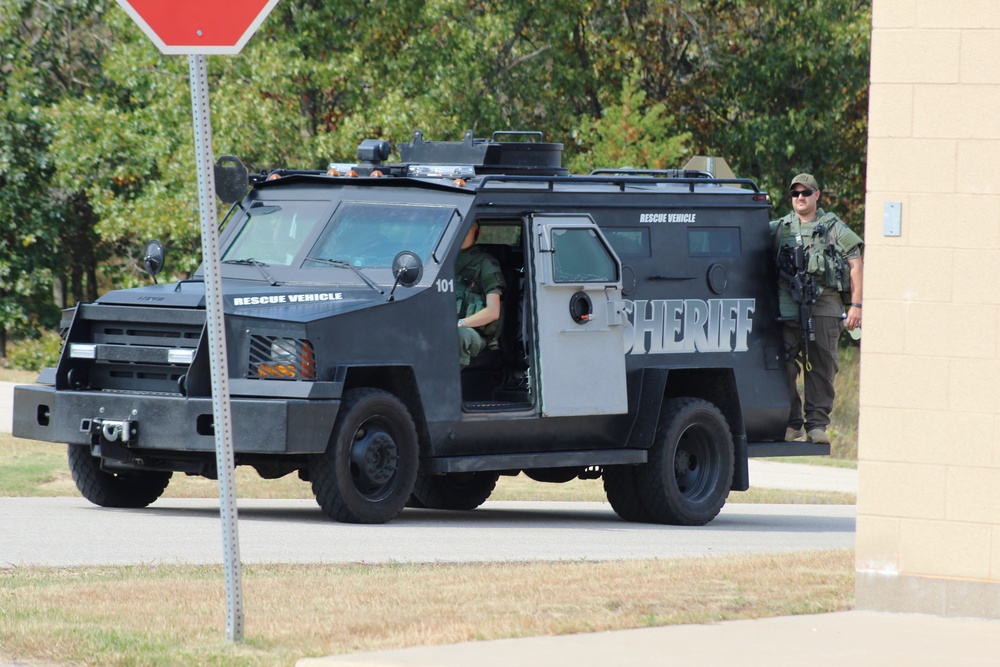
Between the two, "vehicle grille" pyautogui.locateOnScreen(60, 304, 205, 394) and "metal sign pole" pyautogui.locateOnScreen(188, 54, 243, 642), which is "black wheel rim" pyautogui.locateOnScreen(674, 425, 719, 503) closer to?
"vehicle grille" pyautogui.locateOnScreen(60, 304, 205, 394)

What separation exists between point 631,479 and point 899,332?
5.67m

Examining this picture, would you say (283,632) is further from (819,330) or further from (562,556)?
(819,330)

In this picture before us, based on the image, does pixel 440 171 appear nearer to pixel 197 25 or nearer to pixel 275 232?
pixel 275 232

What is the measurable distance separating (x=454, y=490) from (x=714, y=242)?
2.77 m

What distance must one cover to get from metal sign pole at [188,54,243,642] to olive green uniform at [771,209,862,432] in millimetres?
7425

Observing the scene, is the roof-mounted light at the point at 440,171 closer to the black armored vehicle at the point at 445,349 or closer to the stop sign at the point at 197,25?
the black armored vehicle at the point at 445,349

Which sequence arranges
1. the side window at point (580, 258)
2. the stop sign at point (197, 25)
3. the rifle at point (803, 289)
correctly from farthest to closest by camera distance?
the rifle at point (803, 289) → the side window at point (580, 258) → the stop sign at point (197, 25)

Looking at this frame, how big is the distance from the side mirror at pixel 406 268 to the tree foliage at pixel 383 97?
13320 millimetres

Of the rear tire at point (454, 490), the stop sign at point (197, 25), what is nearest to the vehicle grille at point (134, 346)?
the rear tire at point (454, 490)

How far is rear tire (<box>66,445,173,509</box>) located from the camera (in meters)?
12.3

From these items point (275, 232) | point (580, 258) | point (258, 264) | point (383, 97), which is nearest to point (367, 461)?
point (258, 264)

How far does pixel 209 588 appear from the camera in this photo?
8.20 metres

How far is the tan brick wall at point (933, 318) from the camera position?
750 centimetres

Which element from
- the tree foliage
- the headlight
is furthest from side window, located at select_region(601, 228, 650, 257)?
the tree foliage
